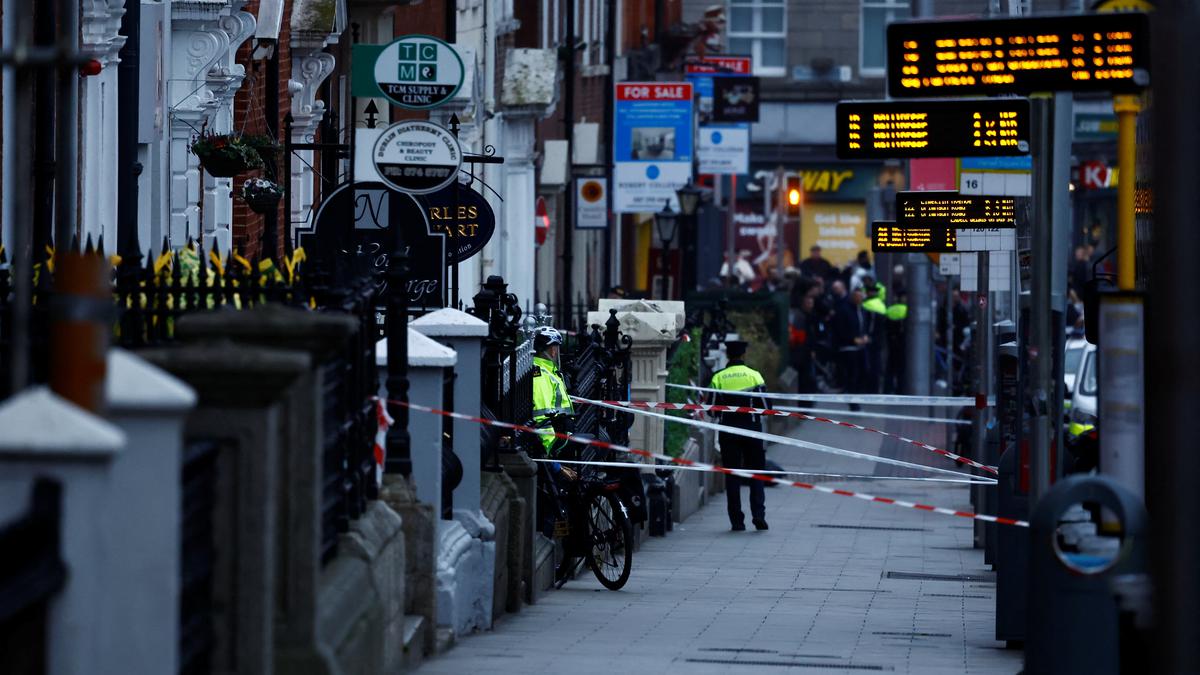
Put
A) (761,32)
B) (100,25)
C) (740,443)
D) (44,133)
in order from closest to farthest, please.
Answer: (44,133), (100,25), (740,443), (761,32)

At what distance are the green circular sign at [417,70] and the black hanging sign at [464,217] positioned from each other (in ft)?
3.97

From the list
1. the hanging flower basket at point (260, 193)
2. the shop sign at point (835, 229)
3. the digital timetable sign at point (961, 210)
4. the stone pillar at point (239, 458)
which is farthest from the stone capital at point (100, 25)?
the shop sign at point (835, 229)

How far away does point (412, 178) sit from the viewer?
1662 cm

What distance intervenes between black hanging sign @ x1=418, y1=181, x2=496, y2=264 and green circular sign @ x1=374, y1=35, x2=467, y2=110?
1.21m

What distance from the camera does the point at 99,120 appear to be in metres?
14.5

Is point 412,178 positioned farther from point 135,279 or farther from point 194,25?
point 135,279

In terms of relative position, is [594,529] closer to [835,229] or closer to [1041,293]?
[1041,293]

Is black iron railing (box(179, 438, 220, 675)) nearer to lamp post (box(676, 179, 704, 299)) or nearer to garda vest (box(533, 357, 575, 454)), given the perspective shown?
garda vest (box(533, 357, 575, 454))

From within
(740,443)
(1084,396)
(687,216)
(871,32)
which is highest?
(871,32)

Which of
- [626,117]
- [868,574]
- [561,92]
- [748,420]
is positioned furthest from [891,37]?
[561,92]

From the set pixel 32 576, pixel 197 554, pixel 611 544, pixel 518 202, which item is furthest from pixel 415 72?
pixel 518 202

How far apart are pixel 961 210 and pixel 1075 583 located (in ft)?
31.5

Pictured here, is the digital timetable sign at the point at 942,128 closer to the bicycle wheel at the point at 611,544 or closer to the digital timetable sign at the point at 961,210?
the bicycle wheel at the point at 611,544

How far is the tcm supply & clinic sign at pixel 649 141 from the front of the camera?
3350cm
